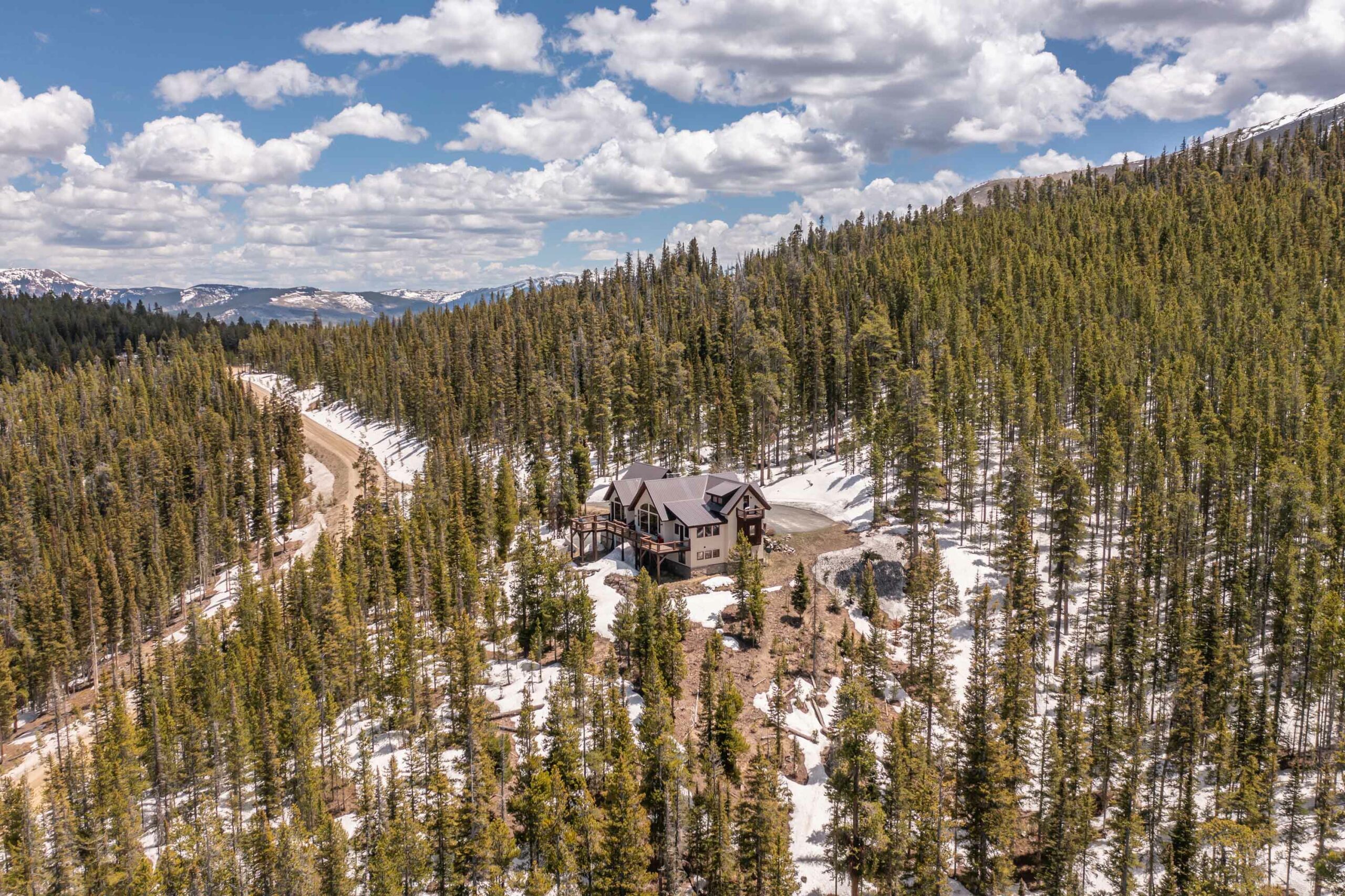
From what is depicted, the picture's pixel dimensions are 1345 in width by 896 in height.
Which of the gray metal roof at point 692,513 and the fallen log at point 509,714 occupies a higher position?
the gray metal roof at point 692,513

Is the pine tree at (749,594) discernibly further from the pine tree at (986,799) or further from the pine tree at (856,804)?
the pine tree at (986,799)

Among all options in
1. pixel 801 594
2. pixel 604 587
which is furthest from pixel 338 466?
pixel 801 594

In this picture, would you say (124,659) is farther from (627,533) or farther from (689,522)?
(689,522)

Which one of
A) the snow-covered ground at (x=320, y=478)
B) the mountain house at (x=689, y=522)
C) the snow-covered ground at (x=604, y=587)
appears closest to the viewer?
the snow-covered ground at (x=604, y=587)

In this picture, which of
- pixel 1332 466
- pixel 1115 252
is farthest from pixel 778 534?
pixel 1115 252

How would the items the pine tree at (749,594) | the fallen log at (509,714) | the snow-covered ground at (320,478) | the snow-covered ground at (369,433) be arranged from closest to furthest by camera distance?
the fallen log at (509,714)
the pine tree at (749,594)
the snow-covered ground at (320,478)
the snow-covered ground at (369,433)

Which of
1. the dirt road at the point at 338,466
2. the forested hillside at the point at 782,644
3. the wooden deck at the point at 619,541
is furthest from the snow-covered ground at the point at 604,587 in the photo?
the dirt road at the point at 338,466

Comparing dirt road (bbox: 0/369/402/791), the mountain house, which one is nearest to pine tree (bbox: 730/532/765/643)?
the mountain house

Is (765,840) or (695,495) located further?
(695,495)
